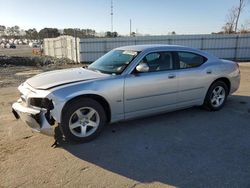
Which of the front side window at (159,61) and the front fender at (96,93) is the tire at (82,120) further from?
the front side window at (159,61)

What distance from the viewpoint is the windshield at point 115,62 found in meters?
5.03

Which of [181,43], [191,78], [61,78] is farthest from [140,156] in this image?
[181,43]

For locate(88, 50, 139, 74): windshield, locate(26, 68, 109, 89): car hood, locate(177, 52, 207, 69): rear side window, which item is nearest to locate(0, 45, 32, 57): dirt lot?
locate(88, 50, 139, 74): windshield

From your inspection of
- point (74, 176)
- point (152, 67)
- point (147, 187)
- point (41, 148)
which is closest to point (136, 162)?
point (147, 187)

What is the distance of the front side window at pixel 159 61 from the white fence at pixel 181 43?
16.2 meters

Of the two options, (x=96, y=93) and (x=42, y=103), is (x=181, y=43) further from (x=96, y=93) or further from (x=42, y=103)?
(x=42, y=103)

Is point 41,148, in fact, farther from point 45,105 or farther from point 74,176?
point 74,176

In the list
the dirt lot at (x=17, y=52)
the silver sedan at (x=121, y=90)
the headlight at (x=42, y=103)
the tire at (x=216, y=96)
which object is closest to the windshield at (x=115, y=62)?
the silver sedan at (x=121, y=90)

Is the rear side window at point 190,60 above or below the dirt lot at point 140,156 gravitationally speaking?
above

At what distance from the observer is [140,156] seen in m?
4.06

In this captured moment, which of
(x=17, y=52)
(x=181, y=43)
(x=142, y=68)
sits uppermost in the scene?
(x=181, y=43)

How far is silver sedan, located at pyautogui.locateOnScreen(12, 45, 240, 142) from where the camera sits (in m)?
4.28

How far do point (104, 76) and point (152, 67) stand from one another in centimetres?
105

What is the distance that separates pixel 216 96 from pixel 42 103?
404cm
